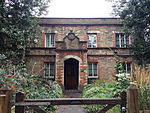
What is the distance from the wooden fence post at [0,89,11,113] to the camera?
2387 mm

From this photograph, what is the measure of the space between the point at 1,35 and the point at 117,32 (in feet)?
38.1

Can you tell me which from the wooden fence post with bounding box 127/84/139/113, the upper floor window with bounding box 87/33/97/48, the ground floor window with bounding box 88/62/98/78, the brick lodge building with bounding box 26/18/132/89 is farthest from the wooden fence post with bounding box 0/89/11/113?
the upper floor window with bounding box 87/33/97/48

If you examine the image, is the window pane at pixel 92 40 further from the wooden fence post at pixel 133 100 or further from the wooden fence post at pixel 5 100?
the wooden fence post at pixel 5 100

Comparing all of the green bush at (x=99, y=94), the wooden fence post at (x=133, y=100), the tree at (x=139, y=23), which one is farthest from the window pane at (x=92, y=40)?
the wooden fence post at (x=133, y=100)

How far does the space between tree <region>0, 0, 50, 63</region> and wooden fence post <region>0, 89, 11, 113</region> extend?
8.14 m

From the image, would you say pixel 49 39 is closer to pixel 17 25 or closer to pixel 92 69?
pixel 17 25

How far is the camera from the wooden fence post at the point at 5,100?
7.83 ft

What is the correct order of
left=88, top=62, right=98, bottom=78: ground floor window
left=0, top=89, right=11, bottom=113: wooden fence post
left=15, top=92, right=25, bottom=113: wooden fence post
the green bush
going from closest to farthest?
left=0, top=89, right=11, bottom=113: wooden fence post < left=15, top=92, right=25, bottom=113: wooden fence post < the green bush < left=88, top=62, right=98, bottom=78: ground floor window

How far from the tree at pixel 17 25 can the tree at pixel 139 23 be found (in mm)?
7500

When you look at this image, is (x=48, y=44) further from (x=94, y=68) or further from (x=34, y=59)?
(x=94, y=68)

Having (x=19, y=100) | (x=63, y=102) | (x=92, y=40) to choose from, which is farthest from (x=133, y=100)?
(x=92, y=40)

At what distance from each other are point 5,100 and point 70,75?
12.4m

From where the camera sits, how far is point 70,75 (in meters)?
14.7

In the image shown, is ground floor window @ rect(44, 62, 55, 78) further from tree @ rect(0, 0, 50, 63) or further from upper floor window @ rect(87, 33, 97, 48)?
upper floor window @ rect(87, 33, 97, 48)
